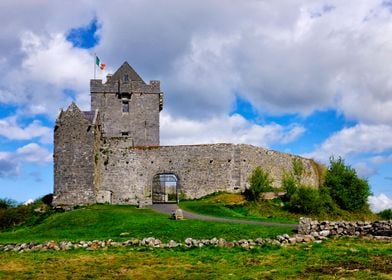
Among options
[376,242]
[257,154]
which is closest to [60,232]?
[376,242]

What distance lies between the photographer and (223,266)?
61.3 ft

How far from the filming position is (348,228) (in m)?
26.2

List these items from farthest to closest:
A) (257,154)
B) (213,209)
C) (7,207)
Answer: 1. (257,154)
2. (7,207)
3. (213,209)

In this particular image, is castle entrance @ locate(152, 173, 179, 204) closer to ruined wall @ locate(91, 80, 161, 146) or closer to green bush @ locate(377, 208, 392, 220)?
ruined wall @ locate(91, 80, 161, 146)

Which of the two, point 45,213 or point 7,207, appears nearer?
point 45,213

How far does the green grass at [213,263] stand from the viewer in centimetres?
1697

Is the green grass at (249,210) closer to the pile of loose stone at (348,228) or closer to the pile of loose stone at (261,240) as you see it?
the pile of loose stone at (348,228)

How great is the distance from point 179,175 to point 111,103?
12.7 metres

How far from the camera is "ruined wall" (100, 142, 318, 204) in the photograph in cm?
5025

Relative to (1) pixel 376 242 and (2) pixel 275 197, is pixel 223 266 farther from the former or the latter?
(2) pixel 275 197

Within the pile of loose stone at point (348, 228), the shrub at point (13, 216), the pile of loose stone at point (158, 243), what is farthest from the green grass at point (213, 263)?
the shrub at point (13, 216)

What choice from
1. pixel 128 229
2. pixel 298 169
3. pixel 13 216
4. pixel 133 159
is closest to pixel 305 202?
pixel 298 169

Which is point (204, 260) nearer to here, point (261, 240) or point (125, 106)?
point (261, 240)

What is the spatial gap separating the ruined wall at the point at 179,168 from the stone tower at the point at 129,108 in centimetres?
701
